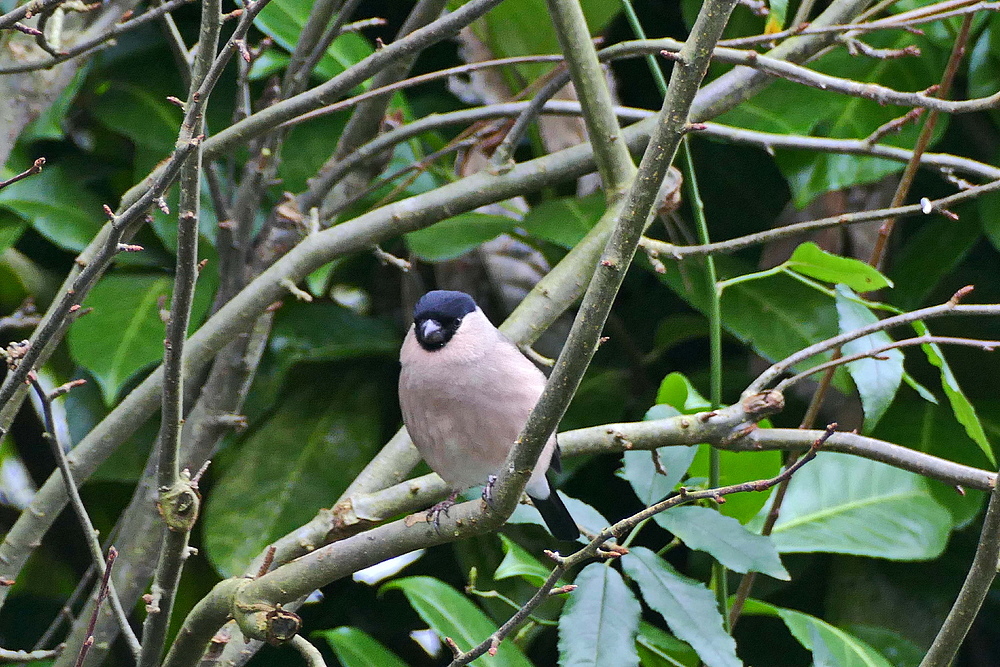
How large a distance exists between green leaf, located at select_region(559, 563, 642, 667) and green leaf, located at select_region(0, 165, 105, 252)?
145 centimetres

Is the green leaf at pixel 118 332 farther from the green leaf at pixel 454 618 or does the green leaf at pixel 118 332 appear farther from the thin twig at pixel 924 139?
the thin twig at pixel 924 139

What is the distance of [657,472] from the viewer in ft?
4.57

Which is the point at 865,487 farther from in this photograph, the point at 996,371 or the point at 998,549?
the point at 998,549

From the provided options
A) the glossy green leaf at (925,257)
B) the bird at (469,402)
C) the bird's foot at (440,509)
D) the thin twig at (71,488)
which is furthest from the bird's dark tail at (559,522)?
the glossy green leaf at (925,257)

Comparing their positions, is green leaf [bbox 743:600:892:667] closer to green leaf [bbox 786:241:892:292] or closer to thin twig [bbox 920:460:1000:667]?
thin twig [bbox 920:460:1000:667]

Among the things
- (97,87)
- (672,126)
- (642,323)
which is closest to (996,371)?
(642,323)

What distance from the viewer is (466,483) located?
4.96 ft

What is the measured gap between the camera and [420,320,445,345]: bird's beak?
1569 millimetres

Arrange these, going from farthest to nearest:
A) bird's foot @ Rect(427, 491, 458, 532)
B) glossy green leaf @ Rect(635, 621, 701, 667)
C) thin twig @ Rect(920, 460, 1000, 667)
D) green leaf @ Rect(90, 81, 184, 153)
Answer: green leaf @ Rect(90, 81, 184, 153), glossy green leaf @ Rect(635, 621, 701, 667), bird's foot @ Rect(427, 491, 458, 532), thin twig @ Rect(920, 460, 1000, 667)

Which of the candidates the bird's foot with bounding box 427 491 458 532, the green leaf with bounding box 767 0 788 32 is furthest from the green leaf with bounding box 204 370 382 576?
the green leaf with bounding box 767 0 788 32

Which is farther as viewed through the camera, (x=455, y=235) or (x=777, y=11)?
(x=455, y=235)

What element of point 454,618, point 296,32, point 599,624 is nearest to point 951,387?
point 599,624

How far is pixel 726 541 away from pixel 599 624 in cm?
23

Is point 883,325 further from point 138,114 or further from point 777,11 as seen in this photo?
point 138,114
